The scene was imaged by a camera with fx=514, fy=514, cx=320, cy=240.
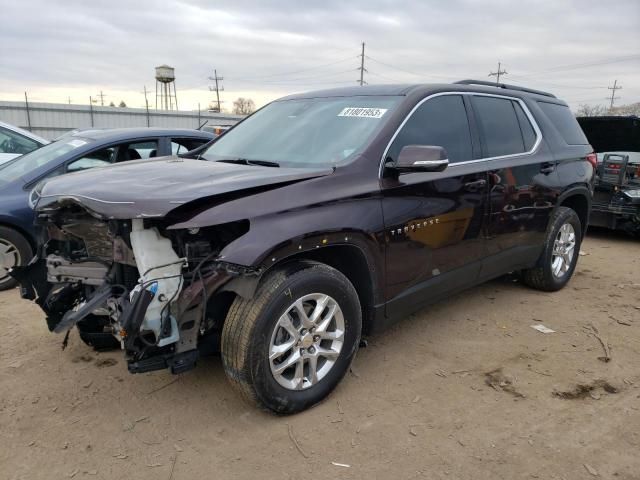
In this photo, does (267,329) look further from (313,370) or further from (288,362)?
(313,370)

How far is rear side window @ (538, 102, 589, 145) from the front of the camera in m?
5.01

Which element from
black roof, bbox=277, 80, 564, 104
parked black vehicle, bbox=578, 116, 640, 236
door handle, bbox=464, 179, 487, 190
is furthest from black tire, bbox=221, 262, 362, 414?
parked black vehicle, bbox=578, 116, 640, 236

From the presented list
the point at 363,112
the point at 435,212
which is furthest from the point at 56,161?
the point at 435,212

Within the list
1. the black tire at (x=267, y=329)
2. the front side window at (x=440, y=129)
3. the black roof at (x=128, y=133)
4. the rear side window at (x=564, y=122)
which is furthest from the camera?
the black roof at (x=128, y=133)

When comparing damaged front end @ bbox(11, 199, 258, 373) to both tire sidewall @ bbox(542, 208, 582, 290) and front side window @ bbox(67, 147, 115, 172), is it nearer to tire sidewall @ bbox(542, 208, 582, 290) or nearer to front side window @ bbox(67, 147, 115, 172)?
front side window @ bbox(67, 147, 115, 172)

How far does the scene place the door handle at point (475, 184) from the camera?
12.4 feet

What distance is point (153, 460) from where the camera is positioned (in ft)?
8.48

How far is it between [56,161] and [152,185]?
313 cm

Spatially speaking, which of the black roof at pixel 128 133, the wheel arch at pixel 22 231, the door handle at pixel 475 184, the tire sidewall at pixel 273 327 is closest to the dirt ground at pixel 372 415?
the tire sidewall at pixel 273 327

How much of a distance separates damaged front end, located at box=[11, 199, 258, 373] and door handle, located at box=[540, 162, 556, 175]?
10.1 feet

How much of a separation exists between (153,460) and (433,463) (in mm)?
1405

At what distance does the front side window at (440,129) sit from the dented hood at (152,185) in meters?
0.72

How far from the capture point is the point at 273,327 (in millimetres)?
2707

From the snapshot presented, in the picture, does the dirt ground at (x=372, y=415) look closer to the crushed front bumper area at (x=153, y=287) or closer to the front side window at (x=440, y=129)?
the crushed front bumper area at (x=153, y=287)
